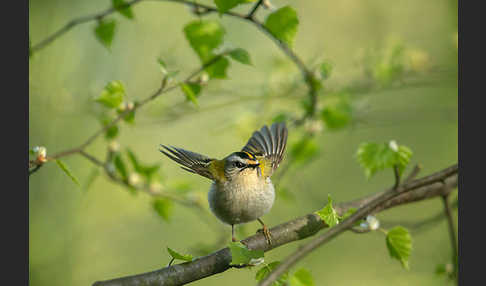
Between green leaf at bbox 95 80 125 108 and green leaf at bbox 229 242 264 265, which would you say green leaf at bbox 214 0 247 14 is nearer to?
green leaf at bbox 95 80 125 108

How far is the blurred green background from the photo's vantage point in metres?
4.18

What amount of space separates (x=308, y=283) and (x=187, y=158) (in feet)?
2.84

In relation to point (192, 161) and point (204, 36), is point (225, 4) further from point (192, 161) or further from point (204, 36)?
point (192, 161)

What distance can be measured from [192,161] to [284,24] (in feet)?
2.32

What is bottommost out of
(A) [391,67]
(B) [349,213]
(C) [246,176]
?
(B) [349,213]

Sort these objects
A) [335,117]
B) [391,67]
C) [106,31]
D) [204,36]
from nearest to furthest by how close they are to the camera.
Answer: [204,36] < [106,31] < [335,117] < [391,67]

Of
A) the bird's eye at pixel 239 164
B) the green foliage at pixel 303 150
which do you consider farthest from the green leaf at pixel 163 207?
the green foliage at pixel 303 150

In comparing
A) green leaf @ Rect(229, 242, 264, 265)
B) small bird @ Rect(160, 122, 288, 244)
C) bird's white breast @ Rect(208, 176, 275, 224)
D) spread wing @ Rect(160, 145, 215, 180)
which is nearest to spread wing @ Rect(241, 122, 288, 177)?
small bird @ Rect(160, 122, 288, 244)

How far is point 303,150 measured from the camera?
8.96 feet

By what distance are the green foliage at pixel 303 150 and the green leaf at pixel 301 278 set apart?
1398mm

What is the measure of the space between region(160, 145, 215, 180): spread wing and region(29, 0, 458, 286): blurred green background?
1.21 meters

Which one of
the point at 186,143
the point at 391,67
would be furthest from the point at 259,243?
the point at 186,143

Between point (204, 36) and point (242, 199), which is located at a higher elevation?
point (204, 36)

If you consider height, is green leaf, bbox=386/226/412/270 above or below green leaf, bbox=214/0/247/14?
below
